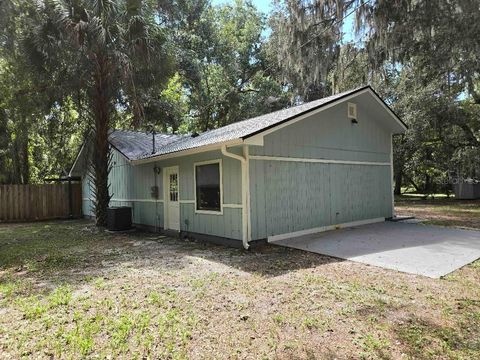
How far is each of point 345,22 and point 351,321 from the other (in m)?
10.1

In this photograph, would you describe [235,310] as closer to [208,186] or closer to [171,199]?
[208,186]

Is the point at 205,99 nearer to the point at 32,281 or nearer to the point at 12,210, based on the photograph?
the point at 12,210

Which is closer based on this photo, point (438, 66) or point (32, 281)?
point (32, 281)

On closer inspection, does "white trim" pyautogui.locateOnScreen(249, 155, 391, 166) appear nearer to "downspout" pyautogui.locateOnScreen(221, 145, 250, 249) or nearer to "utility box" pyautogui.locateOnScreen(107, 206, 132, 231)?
"downspout" pyautogui.locateOnScreen(221, 145, 250, 249)

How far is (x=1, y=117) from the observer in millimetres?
14109

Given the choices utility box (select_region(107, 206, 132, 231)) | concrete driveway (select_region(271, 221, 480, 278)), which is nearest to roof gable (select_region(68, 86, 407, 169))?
utility box (select_region(107, 206, 132, 231))

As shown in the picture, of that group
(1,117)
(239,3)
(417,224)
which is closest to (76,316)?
(417,224)

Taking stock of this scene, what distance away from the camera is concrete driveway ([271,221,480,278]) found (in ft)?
18.4

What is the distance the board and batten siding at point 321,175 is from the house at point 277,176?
2 cm

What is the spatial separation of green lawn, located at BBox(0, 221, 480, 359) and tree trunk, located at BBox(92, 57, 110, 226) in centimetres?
501

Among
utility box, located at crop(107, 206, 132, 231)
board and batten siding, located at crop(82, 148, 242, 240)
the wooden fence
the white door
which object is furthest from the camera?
the wooden fence

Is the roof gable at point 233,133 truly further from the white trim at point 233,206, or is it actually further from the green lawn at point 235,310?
the green lawn at point 235,310

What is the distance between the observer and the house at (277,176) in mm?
7426

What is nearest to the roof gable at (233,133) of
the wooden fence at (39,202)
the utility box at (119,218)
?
the utility box at (119,218)
